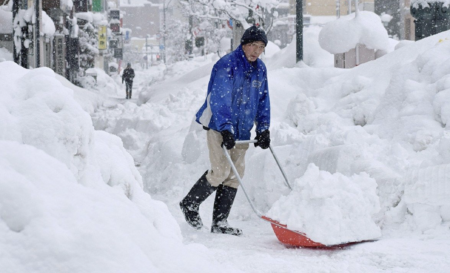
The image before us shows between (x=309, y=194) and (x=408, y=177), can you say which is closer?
(x=309, y=194)

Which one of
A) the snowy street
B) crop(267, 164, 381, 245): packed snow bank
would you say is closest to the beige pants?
the snowy street

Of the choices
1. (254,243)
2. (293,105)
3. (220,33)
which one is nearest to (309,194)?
(254,243)

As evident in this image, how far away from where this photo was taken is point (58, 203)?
198 centimetres

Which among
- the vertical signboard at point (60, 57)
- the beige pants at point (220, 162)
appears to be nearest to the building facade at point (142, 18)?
the vertical signboard at point (60, 57)

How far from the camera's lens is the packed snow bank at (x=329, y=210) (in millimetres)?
4348

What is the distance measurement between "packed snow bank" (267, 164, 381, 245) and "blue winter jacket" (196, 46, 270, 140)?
0.82m

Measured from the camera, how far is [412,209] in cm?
476

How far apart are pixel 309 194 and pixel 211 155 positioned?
1128mm

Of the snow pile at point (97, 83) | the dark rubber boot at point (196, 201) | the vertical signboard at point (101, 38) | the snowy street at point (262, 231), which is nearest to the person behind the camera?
the snowy street at point (262, 231)

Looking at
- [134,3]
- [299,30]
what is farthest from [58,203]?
[134,3]

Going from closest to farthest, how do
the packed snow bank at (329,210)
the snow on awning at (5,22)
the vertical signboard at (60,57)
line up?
the packed snow bank at (329,210), the snow on awning at (5,22), the vertical signboard at (60,57)

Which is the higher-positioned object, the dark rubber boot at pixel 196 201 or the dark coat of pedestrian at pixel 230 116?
the dark coat of pedestrian at pixel 230 116

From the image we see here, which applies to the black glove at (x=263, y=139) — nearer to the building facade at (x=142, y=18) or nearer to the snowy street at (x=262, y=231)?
the snowy street at (x=262, y=231)

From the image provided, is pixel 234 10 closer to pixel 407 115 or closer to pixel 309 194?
pixel 407 115
